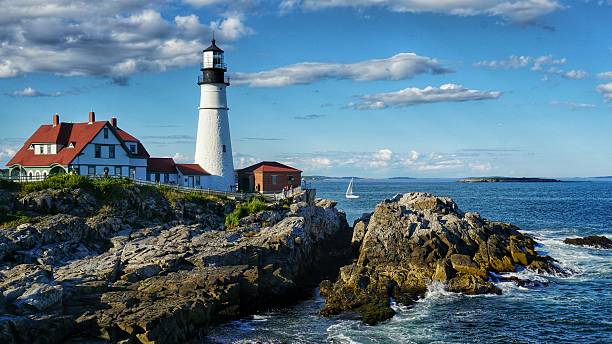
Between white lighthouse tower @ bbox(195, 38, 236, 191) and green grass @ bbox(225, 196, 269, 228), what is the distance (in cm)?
778

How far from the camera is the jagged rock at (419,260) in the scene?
89.0 ft

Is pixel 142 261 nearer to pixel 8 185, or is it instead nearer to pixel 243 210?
pixel 243 210

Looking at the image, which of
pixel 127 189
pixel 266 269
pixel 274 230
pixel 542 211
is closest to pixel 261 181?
pixel 127 189

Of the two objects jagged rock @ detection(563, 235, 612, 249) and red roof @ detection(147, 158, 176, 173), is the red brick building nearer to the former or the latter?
red roof @ detection(147, 158, 176, 173)

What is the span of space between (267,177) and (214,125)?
701 cm

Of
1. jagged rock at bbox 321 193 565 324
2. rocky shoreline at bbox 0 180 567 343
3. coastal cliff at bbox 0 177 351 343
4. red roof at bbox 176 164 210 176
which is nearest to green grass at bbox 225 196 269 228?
coastal cliff at bbox 0 177 351 343

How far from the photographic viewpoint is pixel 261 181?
176 feet

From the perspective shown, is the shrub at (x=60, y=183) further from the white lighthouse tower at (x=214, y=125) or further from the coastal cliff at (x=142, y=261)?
the white lighthouse tower at (x=214, y=125)

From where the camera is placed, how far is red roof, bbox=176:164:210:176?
50312mm

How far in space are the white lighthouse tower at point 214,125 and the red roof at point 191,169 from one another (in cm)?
41

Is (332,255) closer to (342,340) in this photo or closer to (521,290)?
(521,290)

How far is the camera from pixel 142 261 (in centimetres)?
2719

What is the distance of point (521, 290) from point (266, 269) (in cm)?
1287

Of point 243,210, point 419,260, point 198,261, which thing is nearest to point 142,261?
point 198,261
